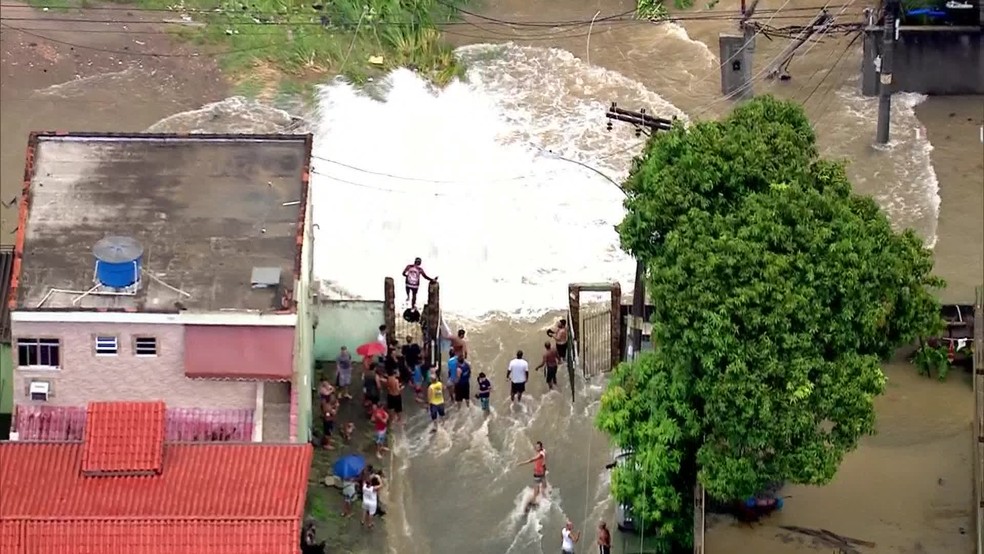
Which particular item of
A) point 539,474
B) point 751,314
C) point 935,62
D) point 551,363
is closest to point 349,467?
point 539,474

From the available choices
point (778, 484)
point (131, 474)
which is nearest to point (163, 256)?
point (131, 474)

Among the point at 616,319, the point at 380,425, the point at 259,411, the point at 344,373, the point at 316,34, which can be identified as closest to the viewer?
the point at 259,411

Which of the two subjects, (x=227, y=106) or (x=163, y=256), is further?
(x=227, y=106)

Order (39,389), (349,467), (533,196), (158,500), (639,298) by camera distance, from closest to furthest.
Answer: (158,500) < (39,389) < (349,467) < (639,298) < (533,196)

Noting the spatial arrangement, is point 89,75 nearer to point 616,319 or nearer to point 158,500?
point 616,319

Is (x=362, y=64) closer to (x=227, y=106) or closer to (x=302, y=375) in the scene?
(x=227, y=106)

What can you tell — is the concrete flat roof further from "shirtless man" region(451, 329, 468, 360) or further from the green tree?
the green tree

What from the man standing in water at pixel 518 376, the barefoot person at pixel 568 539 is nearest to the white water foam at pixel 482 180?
the man standing in water at pixel 518 376
